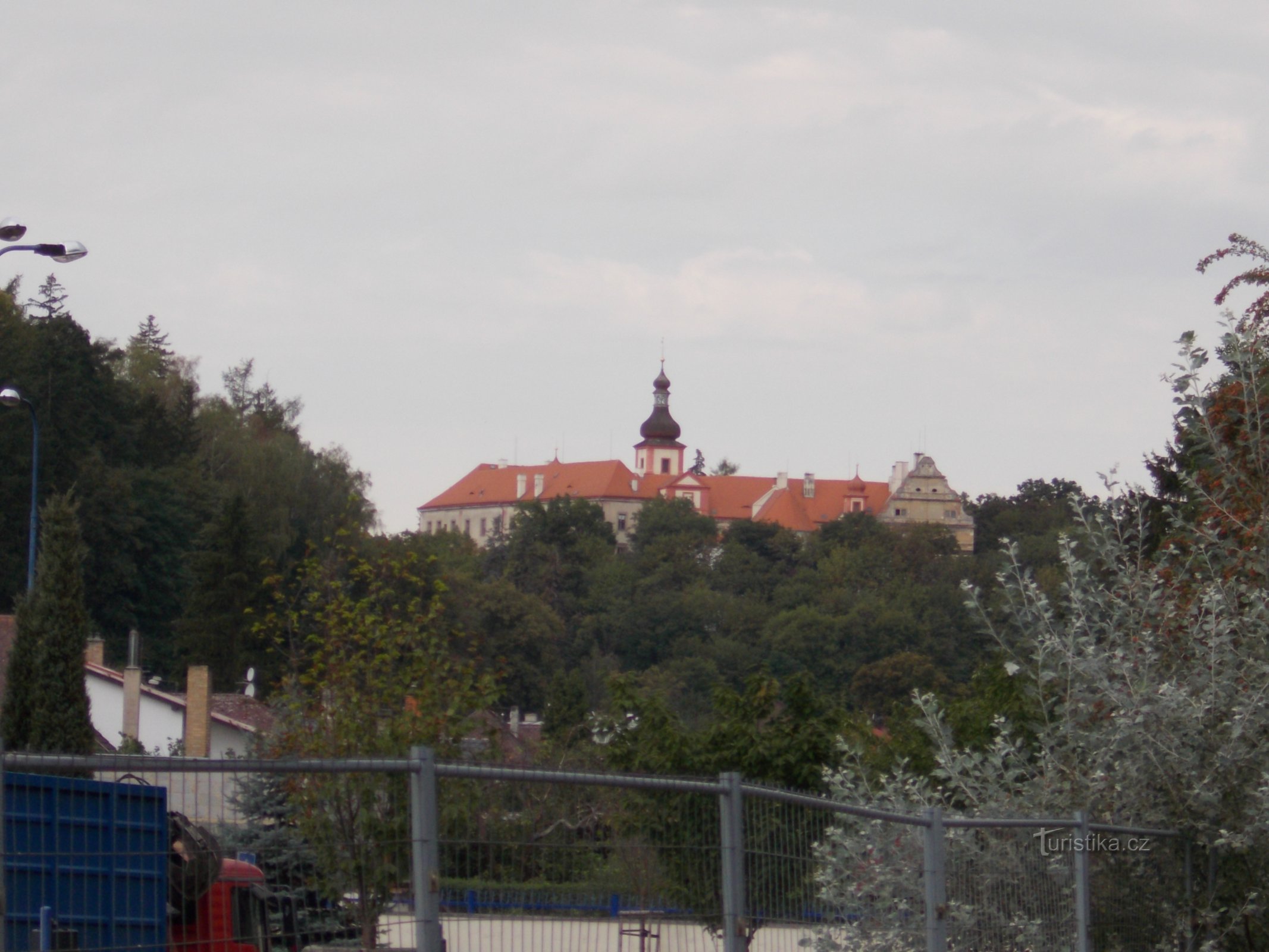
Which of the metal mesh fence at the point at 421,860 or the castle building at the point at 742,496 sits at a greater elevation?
the castle building at the point at 742,496

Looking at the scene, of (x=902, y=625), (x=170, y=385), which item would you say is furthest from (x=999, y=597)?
(x=902, y=625)

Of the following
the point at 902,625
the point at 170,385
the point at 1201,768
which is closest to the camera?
the point at 1201,768

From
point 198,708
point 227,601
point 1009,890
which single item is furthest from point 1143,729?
point 227,601

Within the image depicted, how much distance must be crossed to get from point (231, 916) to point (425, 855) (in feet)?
1.88

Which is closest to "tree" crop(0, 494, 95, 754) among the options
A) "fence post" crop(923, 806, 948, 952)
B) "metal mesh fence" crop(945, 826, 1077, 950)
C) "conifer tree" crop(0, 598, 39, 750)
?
"conifer tree" crop(0, 598, 39, 750)

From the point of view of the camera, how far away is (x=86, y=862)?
15.6 feet

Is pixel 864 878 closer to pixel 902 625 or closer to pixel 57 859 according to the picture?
pixel 57 859

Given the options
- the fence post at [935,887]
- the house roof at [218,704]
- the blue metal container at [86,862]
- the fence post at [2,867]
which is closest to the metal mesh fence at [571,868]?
the blue metal container at [86,862]

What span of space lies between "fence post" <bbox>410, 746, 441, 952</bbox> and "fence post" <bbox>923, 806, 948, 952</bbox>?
2.97 metres

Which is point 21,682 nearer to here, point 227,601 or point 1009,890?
point 1009,890

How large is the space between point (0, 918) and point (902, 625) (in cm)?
13270

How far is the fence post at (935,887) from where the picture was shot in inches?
295

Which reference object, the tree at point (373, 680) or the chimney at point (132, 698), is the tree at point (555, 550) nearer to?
the chimney at point (132, 698)

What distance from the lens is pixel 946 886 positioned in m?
8.00
